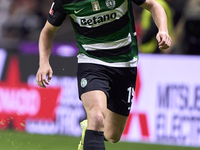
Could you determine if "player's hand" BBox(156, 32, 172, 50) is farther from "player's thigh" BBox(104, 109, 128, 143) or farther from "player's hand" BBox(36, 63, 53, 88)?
"player's thigh" BBox(104, 109, 128, 143)

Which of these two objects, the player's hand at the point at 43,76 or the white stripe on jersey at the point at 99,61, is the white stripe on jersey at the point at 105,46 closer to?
the white stripe on jersey at the point at 99,61

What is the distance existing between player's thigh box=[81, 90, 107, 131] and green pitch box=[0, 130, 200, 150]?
2695mm

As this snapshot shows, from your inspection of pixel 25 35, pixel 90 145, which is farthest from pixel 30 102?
pixel 90 145

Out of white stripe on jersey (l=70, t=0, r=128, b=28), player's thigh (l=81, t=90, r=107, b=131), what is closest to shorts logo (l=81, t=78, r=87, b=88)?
player's thigh (l=81, t=90, r=107, b=131)

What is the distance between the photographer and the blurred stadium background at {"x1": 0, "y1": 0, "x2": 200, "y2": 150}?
8.35 m

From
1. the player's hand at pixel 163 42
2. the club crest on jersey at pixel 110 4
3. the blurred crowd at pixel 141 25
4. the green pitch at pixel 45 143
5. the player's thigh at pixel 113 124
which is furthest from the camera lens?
the blurred crowd at pixel 141 25

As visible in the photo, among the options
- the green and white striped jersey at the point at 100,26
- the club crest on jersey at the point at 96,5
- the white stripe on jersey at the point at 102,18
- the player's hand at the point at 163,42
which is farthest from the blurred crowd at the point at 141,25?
the player's hand at the point at 163,42

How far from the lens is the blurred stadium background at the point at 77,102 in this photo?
835cm

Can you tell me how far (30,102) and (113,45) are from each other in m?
3.98

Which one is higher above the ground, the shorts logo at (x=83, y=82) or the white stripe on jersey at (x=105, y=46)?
the white stripe on jersey at (x=105, y=46)

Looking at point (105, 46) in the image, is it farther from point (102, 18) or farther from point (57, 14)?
point (57, 14)

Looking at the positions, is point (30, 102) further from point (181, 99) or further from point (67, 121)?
point (181, 99)

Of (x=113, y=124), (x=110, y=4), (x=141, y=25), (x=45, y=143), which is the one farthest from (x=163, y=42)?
(x=141, y=25)

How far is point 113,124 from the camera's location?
19.3 feet
